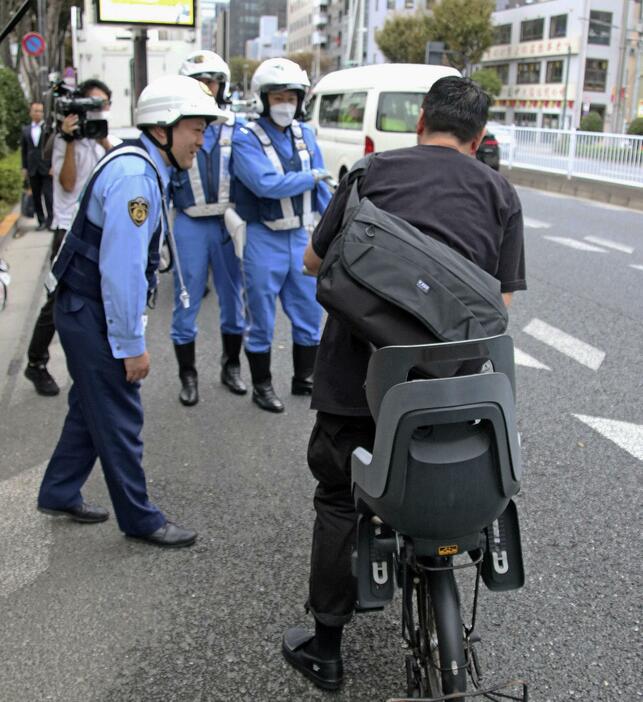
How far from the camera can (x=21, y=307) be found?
8.21m

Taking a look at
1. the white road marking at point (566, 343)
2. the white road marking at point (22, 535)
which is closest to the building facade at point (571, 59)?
the white road marking at point (566, 343)

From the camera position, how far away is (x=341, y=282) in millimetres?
2125

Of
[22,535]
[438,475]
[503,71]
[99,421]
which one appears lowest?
[22,535]

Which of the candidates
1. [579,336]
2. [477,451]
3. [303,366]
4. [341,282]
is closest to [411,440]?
[477,451]

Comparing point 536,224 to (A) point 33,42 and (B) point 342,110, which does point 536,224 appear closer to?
(B) point 342,110

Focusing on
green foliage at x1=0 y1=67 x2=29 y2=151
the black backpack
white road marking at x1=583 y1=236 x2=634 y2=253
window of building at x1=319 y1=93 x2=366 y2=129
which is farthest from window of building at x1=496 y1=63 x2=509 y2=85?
the black backpack

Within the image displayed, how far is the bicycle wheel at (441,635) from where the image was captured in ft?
7.01

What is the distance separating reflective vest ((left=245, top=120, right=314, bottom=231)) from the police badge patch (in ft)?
6.63

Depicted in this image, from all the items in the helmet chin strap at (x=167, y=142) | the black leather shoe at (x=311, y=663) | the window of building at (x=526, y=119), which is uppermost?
the window of building at (x=526, y=119)

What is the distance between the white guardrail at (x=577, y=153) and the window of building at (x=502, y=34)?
185 ft

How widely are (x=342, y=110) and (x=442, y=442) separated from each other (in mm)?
14194

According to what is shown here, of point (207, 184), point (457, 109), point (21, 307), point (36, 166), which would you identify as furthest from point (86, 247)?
point (36, 166)

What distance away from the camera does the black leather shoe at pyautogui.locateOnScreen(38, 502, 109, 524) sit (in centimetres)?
378

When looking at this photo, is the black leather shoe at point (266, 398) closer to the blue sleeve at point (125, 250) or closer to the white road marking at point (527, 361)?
the white road marking at point (527, 361)
